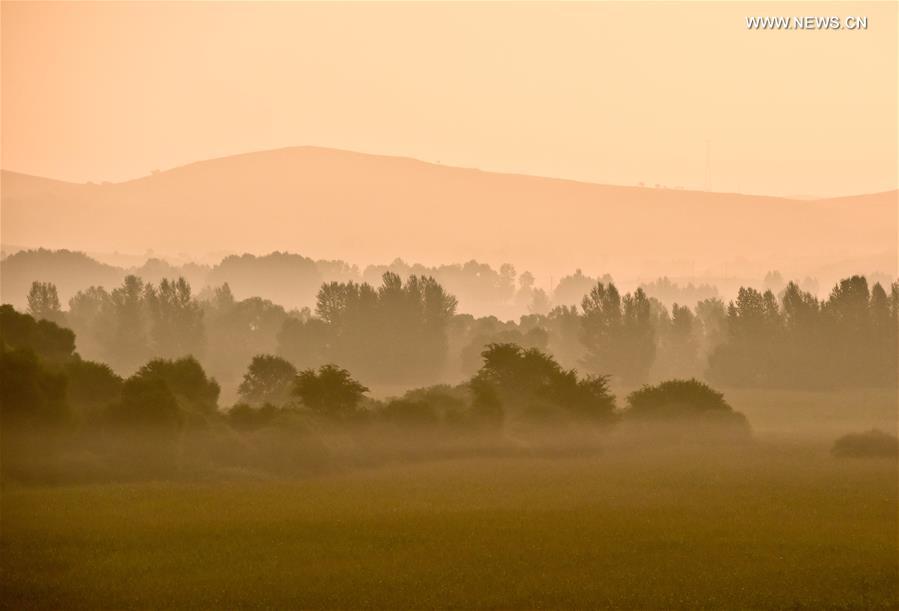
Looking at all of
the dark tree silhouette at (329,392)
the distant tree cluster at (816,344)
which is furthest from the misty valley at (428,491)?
the distant tree cluster at (816,344)

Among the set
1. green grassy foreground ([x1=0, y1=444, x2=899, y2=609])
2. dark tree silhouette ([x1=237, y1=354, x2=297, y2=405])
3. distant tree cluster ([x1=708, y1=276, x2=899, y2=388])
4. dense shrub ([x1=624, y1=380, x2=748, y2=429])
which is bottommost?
green grassy foreground ([x1=0, y1=444, x2=899, y2=609])

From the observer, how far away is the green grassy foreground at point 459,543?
54.9 m

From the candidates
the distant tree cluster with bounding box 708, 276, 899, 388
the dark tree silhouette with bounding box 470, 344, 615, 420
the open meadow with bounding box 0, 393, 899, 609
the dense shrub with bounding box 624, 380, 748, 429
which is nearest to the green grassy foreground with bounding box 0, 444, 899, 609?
the open meadow with bounding box 0, 393, 899, 609

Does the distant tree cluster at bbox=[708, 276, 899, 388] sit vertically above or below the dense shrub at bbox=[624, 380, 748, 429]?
above

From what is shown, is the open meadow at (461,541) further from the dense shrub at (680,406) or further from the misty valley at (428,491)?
the dense shrub at (680,406)

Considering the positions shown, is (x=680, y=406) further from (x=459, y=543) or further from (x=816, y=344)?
(x=459, y=543)

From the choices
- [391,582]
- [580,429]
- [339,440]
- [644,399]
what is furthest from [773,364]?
[391,582]

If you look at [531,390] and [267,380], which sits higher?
[267,380]

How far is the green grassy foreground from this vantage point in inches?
2160

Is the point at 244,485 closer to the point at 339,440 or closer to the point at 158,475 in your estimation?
the point at 158,475

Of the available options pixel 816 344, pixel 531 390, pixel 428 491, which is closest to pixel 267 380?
pixel 531 390

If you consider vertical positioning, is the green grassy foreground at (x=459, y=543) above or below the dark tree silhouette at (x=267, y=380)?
below

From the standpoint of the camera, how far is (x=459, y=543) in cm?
6806

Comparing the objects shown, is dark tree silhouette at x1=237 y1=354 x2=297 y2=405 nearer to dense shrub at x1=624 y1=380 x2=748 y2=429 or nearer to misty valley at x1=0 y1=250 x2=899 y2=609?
misty valley at x1=0 y1=250 x2=899 y2=609
